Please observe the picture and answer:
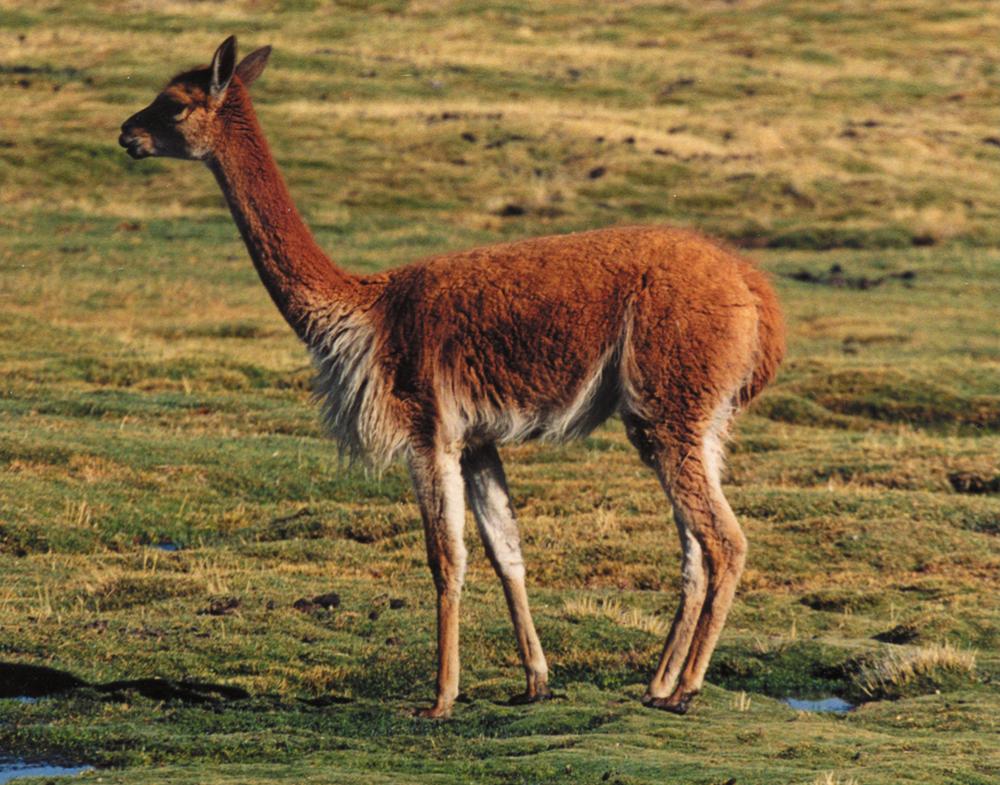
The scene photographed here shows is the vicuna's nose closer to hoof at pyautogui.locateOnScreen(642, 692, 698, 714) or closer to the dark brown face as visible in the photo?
the dark brown face

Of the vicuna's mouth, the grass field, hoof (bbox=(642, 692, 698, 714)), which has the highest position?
the vicuna's mouth

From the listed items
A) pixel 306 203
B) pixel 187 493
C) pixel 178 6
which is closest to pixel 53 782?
pixel 187 493

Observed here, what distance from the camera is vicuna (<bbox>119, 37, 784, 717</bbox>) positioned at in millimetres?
10219

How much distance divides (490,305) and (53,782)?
3956mm

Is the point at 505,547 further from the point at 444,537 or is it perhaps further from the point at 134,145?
the point at 134,145

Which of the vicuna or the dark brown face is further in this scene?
the dark brown face

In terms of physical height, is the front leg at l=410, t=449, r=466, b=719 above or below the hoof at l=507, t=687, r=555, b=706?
above

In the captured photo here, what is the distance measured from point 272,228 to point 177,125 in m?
0.97

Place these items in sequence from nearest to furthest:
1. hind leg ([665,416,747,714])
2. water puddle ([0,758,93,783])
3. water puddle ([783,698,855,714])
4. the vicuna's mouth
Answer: water puddle ([0,758,93,783]) < hind leg ([665,416,747,714]) < the vicuna's mouth < water puddle ([783,698,855,714])

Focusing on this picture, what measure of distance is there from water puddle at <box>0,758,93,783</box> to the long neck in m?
3.25

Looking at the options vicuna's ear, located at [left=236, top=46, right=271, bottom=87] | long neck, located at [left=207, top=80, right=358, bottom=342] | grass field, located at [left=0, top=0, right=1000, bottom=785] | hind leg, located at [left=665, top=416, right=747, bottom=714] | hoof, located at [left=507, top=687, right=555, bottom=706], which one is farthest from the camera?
vicuna's ear, located at [left=236, top=46, right=271, bottom=87]

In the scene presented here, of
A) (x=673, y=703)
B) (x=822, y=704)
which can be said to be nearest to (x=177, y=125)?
(x=673, y=703)

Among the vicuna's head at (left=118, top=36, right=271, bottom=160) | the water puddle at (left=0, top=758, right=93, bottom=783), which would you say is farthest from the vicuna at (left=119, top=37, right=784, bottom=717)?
the water puddle at (left=0, top=758, right=93, bottom=783)

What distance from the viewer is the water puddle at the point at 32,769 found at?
8.62 meters
